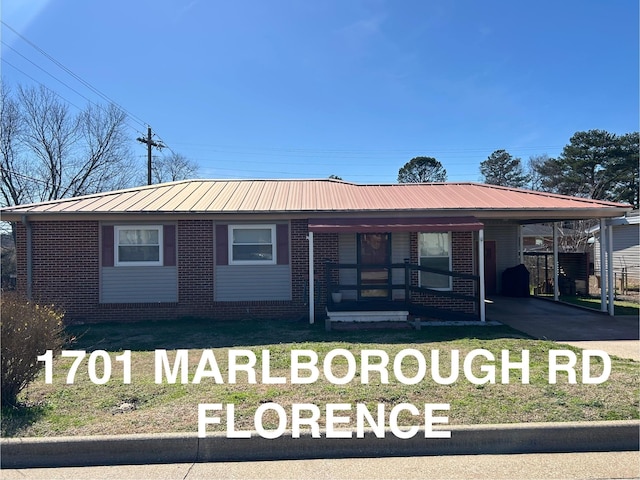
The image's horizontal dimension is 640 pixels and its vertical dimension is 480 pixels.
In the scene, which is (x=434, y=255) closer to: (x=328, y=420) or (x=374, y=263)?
(x=374, y=263)

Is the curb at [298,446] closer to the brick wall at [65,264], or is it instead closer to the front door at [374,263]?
the front door at [374,263]

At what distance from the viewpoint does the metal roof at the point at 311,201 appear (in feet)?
33.9

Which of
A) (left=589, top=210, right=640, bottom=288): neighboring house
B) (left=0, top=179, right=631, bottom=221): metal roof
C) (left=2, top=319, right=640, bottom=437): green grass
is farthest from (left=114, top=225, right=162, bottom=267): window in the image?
(left=589, top=210, right=640, bottom=288): neighboring house

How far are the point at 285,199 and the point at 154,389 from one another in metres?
7.03

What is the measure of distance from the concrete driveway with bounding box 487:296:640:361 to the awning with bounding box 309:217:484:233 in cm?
263

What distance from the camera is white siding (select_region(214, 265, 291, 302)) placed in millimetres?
10891

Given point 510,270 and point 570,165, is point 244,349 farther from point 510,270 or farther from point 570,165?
point 570,165

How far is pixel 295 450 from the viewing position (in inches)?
154

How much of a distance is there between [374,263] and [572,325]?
4809mm

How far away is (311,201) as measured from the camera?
11.4 metres

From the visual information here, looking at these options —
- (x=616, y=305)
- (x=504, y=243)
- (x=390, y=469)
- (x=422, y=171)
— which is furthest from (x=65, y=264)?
(x=422, y=171)

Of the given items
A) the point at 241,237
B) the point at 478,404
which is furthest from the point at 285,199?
the point at 478,404

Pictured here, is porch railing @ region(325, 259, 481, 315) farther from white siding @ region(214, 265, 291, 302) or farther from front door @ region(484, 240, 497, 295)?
front door @ region(484, 240, 497, 295)

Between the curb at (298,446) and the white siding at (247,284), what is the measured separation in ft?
22.8
